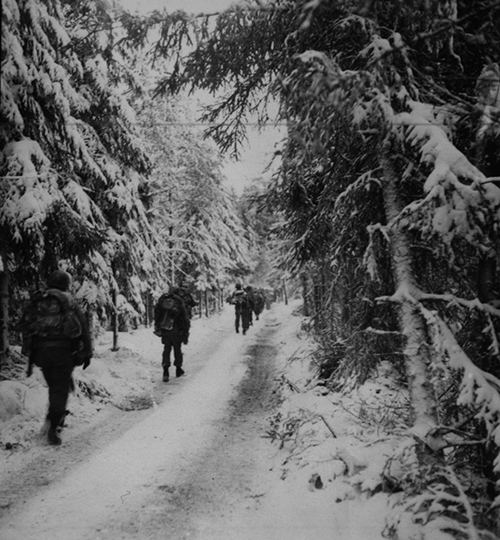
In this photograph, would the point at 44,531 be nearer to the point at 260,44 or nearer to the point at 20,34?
the point at 260,44

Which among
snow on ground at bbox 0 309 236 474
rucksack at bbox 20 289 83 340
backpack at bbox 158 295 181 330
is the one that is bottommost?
snow on ground at bbox 0 309 236 474

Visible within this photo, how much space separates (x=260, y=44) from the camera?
4730mm

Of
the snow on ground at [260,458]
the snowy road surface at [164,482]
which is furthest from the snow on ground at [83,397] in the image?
the snowy road surface at [164,482]

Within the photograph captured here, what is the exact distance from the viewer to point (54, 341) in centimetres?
523

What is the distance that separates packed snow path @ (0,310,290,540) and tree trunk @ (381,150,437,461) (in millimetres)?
1818

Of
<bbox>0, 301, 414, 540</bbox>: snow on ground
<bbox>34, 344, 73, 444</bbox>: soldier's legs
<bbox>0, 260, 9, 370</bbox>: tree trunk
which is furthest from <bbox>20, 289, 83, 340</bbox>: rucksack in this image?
<bbox>0, 260, 9, 370</bbox>: tree trunk

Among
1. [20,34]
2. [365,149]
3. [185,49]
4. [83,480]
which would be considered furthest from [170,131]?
[83,480]

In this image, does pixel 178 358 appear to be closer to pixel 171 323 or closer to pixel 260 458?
pixel 171 323

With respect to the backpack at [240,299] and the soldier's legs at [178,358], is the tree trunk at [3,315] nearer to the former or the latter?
the soldier's legs at [178,358]

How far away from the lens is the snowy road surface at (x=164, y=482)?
337cm

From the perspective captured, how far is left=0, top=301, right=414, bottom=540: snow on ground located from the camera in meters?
3.38

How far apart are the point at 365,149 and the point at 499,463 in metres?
3.32

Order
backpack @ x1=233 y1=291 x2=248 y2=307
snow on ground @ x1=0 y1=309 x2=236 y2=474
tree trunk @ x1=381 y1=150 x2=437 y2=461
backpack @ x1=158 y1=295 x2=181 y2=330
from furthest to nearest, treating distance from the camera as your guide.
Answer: backpack @ x1=233 y1=291 x2=248 y2=307, backpack @ x1=158 y1=295 x2=181 y2=330, snow on ground @ x1=0 y1=309 x2=236 y2=474, tree trunk @ x1=381 y1=150 x2=437 y2=461

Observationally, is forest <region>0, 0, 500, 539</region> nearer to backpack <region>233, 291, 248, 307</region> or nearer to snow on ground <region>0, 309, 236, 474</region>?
snow on ground <region>0, 309, 236, 474</region>
